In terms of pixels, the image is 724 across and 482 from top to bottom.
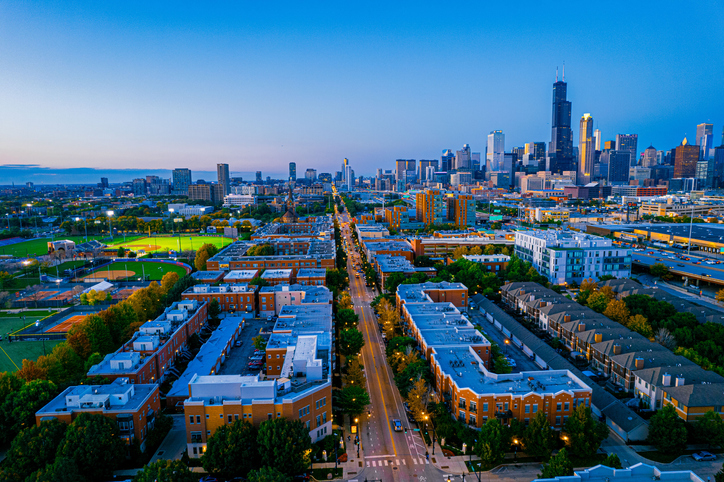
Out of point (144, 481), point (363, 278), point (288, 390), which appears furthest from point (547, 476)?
point (363, 278)

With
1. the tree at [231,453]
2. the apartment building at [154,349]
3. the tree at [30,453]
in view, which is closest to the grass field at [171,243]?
the apartment building at [154,349]

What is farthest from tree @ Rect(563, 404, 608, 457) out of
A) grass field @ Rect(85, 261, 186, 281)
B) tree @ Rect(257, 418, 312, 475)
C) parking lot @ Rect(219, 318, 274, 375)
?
grass field @ Rect(85, 261, 186, 281)

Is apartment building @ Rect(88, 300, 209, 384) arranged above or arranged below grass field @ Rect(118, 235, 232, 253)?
above

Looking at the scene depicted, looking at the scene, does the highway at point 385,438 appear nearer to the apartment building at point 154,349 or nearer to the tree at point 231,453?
the tree at point 231,453

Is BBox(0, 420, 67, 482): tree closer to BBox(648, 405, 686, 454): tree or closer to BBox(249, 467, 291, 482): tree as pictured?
BBox(249, 467, 291, 482): tree

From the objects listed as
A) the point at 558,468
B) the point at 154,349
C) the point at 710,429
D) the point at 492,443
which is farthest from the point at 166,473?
the point at 710,429

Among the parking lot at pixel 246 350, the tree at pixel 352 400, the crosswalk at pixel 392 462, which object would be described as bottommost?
the crosswalk at pixel 392 462
